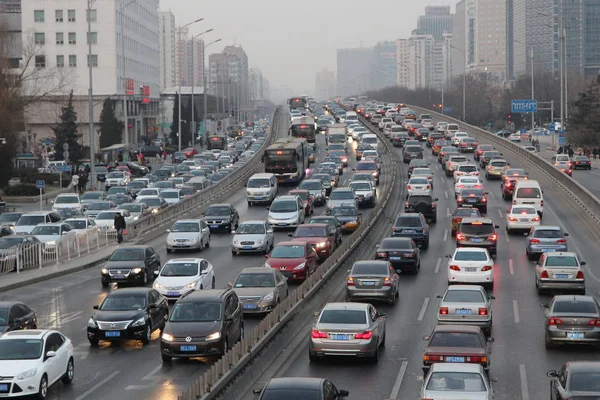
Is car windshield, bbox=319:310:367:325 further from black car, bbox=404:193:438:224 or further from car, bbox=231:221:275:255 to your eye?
black car, bbox=404:193:438:224

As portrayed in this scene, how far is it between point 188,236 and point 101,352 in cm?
1816

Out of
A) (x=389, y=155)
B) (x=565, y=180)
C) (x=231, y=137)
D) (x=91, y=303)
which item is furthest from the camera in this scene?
(x=231, y=137)

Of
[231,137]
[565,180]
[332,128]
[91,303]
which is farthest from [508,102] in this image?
[91,303]

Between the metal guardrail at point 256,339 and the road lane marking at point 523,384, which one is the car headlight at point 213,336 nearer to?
the metal guardrail at point 256,339

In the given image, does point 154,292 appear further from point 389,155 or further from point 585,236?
point 389,155

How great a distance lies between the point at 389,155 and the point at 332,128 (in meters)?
13.1

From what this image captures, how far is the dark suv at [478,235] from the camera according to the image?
38906 millimetres

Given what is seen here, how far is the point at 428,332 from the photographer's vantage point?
84.8 ft

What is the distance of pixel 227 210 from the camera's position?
48.6 meters

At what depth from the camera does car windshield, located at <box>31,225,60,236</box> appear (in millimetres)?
41494

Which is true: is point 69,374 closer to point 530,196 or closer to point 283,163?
point 530,196

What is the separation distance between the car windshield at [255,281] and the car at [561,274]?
28.4 feet

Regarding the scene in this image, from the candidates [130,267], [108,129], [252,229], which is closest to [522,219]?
[252,229]

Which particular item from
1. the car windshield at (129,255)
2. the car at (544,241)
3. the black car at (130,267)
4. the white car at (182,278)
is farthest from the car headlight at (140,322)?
the car at (544,241)
